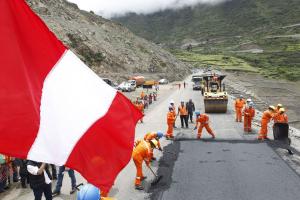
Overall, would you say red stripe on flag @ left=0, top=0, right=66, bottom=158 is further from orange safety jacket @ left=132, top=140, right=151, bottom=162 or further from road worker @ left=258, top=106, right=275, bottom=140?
road worker @ left=258, top=106, right=275, bottom=140

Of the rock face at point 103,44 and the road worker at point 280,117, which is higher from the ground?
the rock face at point 103,44

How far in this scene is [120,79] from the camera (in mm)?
67500

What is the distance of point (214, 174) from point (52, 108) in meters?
8.79

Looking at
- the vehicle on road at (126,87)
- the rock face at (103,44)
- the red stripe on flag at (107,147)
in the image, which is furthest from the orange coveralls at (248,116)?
the rock face at (103,44)

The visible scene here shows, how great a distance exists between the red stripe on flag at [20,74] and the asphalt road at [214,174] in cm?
625

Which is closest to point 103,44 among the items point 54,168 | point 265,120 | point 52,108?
point 265,120

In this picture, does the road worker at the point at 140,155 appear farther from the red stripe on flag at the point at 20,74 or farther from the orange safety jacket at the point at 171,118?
the orange safety jacket at the point at 171,118

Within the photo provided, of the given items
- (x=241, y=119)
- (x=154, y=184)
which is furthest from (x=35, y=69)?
(x=241, y=119)

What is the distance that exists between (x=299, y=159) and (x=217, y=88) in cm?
1732

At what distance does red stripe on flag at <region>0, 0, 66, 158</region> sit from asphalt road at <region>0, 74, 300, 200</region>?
246 inches

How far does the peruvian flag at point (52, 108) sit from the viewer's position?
18.4 feet

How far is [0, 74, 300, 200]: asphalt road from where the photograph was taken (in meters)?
11.7

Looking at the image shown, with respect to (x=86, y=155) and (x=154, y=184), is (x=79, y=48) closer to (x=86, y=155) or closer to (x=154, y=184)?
(x=154, y=184)

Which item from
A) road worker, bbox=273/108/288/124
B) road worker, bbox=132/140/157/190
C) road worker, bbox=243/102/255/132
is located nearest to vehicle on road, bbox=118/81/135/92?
road worker, bbox=243/102/255/132
